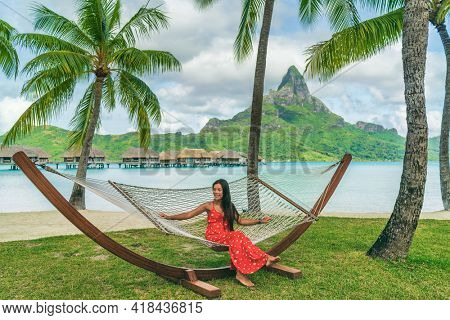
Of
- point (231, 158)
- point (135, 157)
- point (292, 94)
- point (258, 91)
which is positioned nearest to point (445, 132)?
point (258, 91)

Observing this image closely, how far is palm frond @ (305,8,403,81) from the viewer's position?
565 centimetres

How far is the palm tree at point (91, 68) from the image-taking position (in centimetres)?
643

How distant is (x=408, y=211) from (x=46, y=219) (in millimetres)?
5276

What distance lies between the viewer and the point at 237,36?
258 inches

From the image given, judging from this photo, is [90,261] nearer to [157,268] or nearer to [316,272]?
[157,268]

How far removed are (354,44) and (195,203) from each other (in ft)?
12.0

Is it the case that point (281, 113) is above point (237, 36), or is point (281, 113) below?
above

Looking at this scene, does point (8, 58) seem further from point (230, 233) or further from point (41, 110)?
point (230, 233)

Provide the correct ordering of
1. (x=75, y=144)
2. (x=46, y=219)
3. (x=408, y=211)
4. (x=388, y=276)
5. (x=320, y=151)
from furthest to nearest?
(x=320, y=151)
(x=75, y=144)
(x=46, y=219)
(x=408, y=211)
(x=388, y=276)

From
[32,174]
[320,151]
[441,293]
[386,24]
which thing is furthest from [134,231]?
[320,151]

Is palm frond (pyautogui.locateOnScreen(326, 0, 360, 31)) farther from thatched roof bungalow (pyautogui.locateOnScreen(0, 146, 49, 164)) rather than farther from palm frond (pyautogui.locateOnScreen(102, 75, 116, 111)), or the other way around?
thatched roof bungalow (pyautogui.locateOnScreen(0, 146, 49, 164))

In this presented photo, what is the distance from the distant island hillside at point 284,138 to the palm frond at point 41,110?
78.8ft

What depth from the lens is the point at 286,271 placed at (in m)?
2.98

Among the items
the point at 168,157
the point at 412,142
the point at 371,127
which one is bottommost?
the point at 168,157
